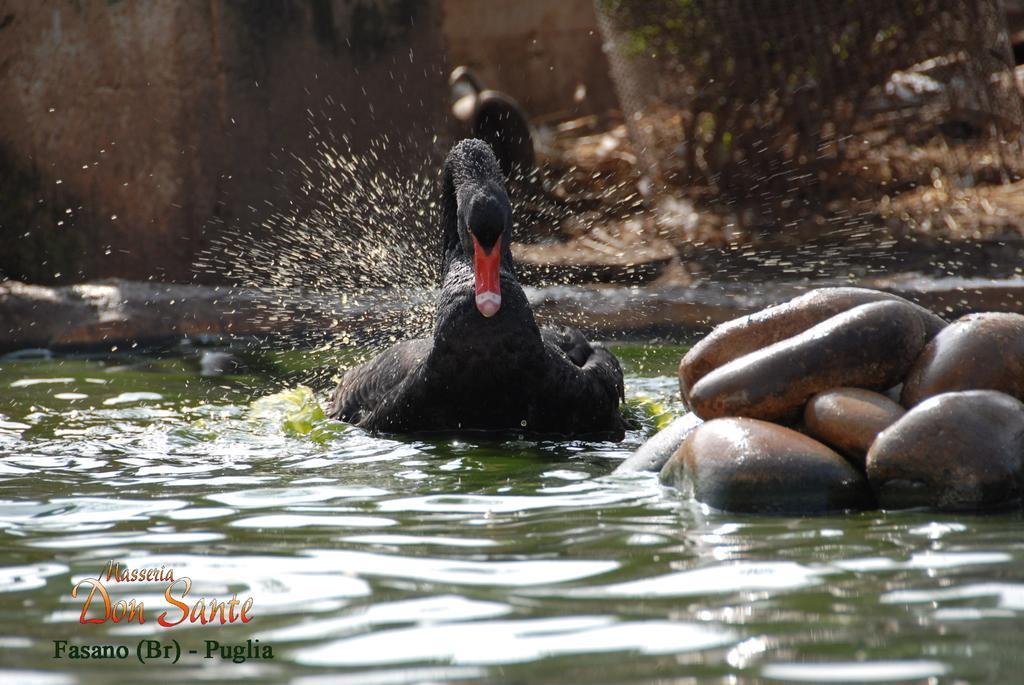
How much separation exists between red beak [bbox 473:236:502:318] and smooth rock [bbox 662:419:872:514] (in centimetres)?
140

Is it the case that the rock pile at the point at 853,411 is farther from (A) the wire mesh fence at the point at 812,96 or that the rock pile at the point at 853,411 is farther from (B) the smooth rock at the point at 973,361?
(A) the wire mesh fence at the point at 812,96

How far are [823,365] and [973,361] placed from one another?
0.47 metres

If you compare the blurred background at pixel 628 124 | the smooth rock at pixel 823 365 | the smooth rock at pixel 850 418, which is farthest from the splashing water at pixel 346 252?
Answer: the smooth rock at pixel 850 418

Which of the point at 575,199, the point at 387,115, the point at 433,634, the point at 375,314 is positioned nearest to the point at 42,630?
the point at 433,634

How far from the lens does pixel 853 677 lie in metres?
2.58

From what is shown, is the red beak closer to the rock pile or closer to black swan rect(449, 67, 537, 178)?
the rock pile

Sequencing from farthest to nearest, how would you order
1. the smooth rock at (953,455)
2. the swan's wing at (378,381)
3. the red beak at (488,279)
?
the swan's wing at (378,381), the red beak at (488,279), the smooth rock at (953,455)

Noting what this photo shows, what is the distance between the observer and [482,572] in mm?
3416

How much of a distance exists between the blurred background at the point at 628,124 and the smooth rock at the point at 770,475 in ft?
17.4

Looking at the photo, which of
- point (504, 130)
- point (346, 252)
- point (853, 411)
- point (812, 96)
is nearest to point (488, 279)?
point (853, 411)

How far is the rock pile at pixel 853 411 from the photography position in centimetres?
416

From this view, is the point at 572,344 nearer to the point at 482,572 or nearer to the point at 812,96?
the point at 482,572

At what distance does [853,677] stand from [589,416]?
324 cm

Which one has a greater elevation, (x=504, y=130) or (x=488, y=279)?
(x=504, y=130)
